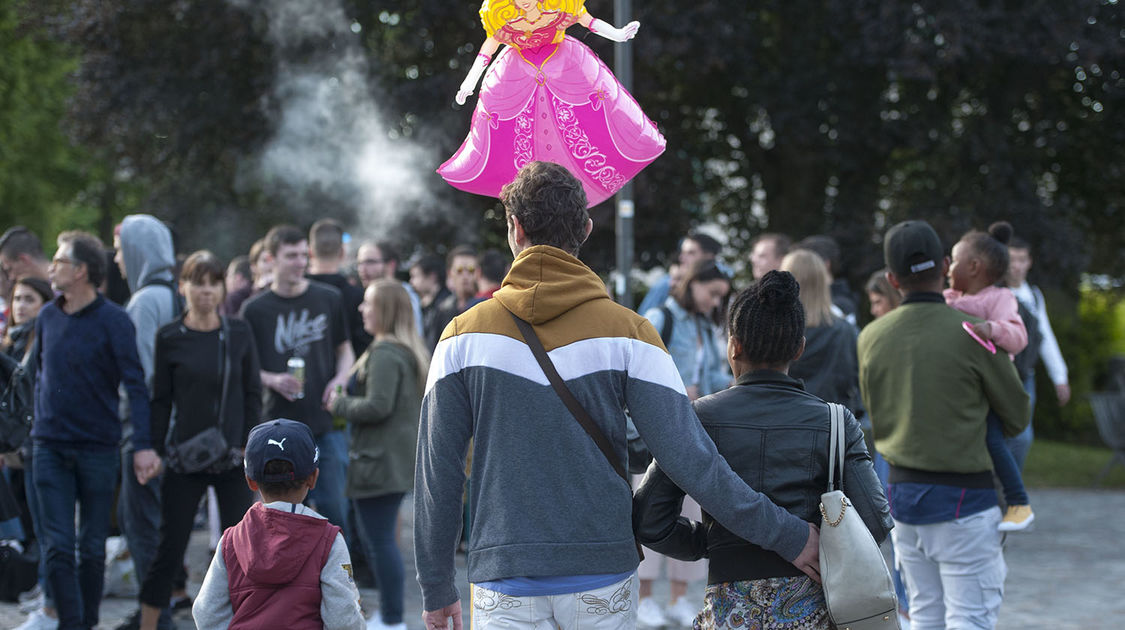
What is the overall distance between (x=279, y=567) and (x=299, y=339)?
11.3ft

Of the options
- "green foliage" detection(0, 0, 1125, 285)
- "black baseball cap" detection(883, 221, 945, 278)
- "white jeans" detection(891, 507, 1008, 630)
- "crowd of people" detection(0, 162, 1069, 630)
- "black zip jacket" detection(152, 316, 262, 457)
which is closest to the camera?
"crowd of people" detection(0, 162, 1069, 630)

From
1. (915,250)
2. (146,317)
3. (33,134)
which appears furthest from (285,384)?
(33,134)

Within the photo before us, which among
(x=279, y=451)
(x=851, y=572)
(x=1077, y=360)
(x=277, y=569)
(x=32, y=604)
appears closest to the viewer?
(x=851, y=572)

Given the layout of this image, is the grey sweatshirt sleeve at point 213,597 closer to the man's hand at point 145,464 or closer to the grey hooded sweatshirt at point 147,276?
the man's hand at point 145,464

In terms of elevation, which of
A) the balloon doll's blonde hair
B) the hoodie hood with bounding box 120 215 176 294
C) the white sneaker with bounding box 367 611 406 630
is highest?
the balloon doll's blonde hair

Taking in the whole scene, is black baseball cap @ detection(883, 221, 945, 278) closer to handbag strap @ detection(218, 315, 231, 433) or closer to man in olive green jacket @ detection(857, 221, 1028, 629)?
man in olive green jacket @ detection(857, 221, 1028, 629)

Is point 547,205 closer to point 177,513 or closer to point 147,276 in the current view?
point 177,513

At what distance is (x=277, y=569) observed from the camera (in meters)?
3.52

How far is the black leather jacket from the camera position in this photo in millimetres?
3191

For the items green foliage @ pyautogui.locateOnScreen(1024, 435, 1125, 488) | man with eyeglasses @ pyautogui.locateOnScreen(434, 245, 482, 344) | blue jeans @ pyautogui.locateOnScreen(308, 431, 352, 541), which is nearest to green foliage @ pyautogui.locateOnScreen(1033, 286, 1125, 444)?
green foliage @ pyautogui.locateOnScreen(1024, 435, 1125, 488)

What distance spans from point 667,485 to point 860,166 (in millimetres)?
13190

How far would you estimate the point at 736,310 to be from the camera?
3369 mm

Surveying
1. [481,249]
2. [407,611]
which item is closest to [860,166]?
[481,249]

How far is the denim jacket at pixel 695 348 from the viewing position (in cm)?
694
